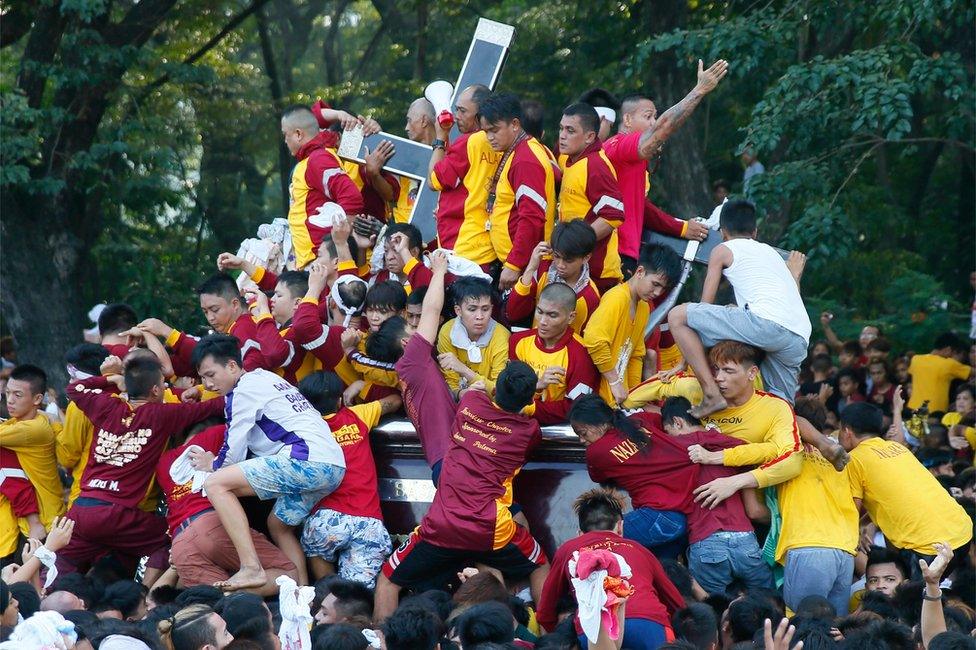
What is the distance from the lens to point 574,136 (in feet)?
29.9

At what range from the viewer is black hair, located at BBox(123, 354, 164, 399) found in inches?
345

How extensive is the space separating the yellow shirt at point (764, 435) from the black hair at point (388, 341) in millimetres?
1924

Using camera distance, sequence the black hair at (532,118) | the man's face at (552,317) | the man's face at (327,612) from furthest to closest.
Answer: the black hair at (532,118) < the man's face at (552,317) < the man's face at (327,612)

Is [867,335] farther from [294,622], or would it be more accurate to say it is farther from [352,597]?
[294,622]

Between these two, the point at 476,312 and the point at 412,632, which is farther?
the point at 476,312

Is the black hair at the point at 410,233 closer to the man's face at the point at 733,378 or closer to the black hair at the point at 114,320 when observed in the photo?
the black hair at the point at 114,320

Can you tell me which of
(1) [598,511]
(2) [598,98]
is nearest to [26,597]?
(1) [598,511]

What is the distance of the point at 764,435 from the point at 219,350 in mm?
3156

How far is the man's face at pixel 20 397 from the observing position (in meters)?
9.23

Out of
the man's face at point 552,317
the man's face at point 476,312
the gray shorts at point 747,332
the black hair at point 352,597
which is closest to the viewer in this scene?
the black hair at point 352,597

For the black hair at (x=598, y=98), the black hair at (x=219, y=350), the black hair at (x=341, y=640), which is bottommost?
the black hair at (x=341, y=640)

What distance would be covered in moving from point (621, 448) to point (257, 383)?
2.11m

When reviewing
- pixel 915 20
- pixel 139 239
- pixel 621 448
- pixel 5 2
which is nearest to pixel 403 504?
pixel 621 448

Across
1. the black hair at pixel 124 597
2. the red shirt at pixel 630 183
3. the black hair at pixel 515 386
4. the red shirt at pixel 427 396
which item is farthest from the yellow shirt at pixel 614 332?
the black hair at pixel 124 597
